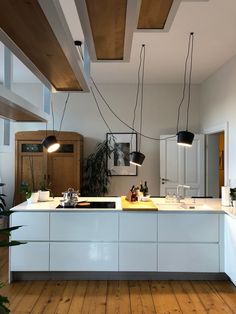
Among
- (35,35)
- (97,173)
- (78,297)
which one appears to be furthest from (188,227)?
(35,35)

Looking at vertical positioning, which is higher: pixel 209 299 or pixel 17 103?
pixel 17 103

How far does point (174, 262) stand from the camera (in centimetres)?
344

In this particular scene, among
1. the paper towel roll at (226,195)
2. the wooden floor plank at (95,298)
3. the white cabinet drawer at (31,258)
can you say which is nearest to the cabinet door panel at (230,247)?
the paper towel roll at (226,195)

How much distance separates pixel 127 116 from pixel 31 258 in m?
3.61

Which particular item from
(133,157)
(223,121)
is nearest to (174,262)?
(133,157)

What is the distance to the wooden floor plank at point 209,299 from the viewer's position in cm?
287

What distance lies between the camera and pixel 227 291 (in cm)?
325

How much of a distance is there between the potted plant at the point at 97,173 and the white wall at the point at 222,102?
6.84 ft

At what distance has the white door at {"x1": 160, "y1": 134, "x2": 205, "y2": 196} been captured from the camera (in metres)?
5.80

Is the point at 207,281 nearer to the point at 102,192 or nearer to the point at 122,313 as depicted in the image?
the point at 122,313

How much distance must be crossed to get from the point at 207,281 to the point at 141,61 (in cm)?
337

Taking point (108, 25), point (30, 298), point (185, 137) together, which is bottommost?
point (30, 298)

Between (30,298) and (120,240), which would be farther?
(120,240)

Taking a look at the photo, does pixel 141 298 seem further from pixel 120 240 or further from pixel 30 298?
pixel 30 298
